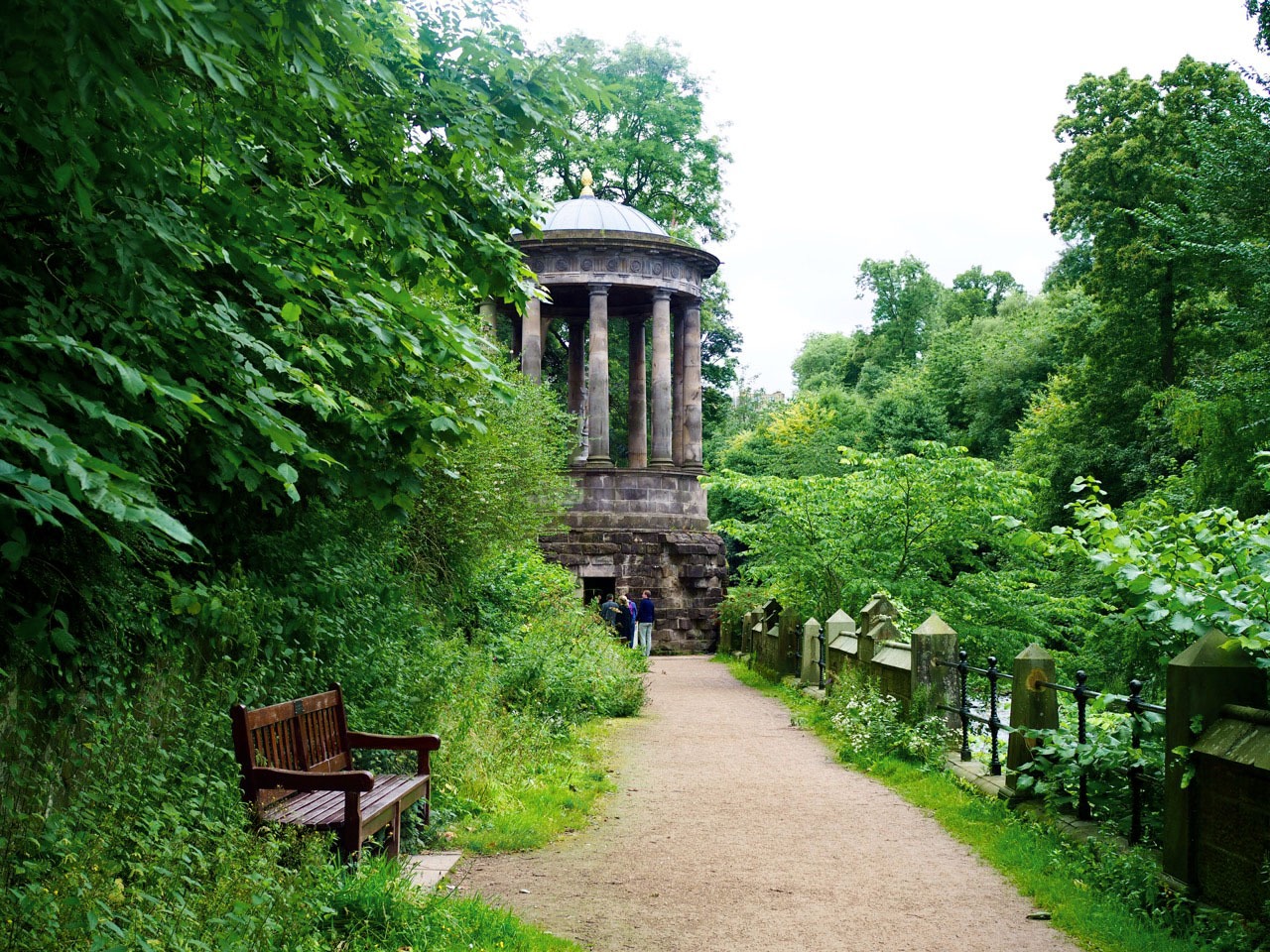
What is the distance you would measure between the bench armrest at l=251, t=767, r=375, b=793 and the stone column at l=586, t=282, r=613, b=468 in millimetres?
24162

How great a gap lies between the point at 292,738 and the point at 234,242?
99.2 inches

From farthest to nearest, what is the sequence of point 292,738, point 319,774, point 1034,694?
1. point 1034,694
2. point 292,738
3. point 319,774

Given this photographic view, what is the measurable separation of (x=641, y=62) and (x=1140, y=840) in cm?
3392

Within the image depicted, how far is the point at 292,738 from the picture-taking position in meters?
5.95

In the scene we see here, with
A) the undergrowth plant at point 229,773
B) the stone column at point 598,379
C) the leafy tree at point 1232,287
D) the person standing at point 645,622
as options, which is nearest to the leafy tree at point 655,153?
the stone column at point 598,379

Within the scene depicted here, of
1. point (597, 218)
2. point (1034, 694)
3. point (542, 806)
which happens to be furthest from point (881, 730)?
point (597, 218)

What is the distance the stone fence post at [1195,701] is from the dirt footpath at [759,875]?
2.55 ft

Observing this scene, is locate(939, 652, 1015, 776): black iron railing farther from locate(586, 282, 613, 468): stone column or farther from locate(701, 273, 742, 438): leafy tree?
locate(701, 273, 742, 438): leafy tree

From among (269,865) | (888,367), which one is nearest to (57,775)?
(269,865)

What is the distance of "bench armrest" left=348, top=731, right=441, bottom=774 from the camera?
21.5 feet

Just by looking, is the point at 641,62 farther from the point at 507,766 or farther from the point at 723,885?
the point at 723,885

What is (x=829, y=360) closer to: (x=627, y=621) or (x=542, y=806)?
(x=627, y=621)

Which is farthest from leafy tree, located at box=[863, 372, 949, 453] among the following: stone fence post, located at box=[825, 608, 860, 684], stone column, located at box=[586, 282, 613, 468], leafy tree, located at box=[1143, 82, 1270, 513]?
stone fence post, located at box=[825, 608, 860, 684]

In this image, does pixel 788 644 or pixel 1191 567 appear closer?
pixel 1191 567
